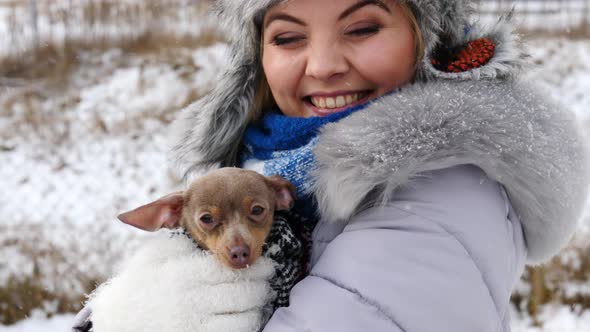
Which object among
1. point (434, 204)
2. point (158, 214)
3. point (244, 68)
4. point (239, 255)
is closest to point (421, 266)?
point (434, 204)

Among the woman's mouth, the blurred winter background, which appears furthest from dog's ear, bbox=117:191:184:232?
the blurred winter background

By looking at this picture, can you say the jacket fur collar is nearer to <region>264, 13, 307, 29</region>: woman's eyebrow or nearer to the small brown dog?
the small brown dog

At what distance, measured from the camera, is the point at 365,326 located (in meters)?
1.06

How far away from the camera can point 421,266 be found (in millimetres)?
1111

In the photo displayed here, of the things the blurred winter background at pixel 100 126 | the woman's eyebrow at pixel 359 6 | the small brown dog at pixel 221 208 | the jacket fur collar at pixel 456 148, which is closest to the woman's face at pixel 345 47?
the woman's eyebrow at pixel 359 6

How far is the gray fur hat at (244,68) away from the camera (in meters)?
1.47

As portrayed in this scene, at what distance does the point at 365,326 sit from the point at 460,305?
A: 0.20 m

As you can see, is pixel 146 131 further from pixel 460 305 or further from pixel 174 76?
pixel 460 305

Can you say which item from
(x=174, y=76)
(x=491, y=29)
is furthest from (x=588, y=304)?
(x=174, y=76)

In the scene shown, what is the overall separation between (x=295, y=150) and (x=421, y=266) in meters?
0.60

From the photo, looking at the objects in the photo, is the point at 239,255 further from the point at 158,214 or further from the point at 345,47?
the point at 345,47

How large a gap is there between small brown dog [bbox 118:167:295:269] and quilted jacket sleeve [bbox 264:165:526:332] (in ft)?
1.13

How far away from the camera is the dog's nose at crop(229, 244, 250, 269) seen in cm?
141

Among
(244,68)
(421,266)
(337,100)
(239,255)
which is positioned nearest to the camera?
(421,266)
